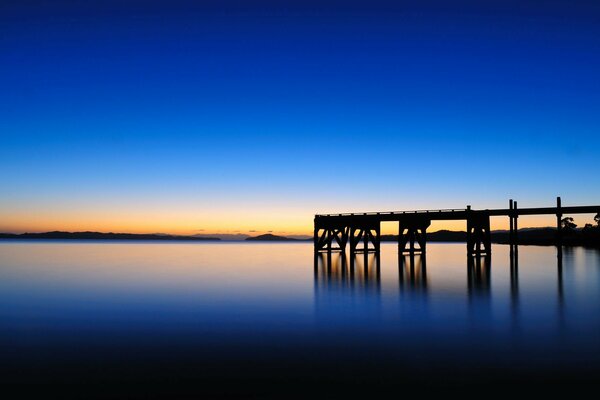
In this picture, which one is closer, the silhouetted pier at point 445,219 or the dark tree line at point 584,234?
the silhouetted pier at point 445,219

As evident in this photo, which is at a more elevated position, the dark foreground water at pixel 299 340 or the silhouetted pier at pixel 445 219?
the silhouetted pier at pixel 445 219

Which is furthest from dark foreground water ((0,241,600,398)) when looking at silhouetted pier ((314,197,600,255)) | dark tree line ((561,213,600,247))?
dark tree line ((561,213,600,247))

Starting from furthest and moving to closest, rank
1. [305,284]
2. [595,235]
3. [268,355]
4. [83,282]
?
1. [595,235]
2. [83,282]
3. [305,284]
4. [268,355]

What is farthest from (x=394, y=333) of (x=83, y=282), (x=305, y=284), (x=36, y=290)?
(x=83, y=282)

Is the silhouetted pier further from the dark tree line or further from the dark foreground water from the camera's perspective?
the dark tree line

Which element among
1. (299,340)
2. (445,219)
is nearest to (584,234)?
(445,219)

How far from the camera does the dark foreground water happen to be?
8.73 m

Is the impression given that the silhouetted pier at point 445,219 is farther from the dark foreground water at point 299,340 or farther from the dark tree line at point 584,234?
the dark tree line at point 584,234

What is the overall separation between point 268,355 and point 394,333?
4.11m

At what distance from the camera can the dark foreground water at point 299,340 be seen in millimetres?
8734

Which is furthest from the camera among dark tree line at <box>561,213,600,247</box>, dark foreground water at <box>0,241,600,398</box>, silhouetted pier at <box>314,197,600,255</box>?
dark tree line at <box>561,213,600,247</box>

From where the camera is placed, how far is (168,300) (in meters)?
21.2

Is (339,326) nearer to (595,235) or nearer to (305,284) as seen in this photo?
(305,284)

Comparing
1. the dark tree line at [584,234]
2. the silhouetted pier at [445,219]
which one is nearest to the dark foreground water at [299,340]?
the silhouetted pier at [445,219]
